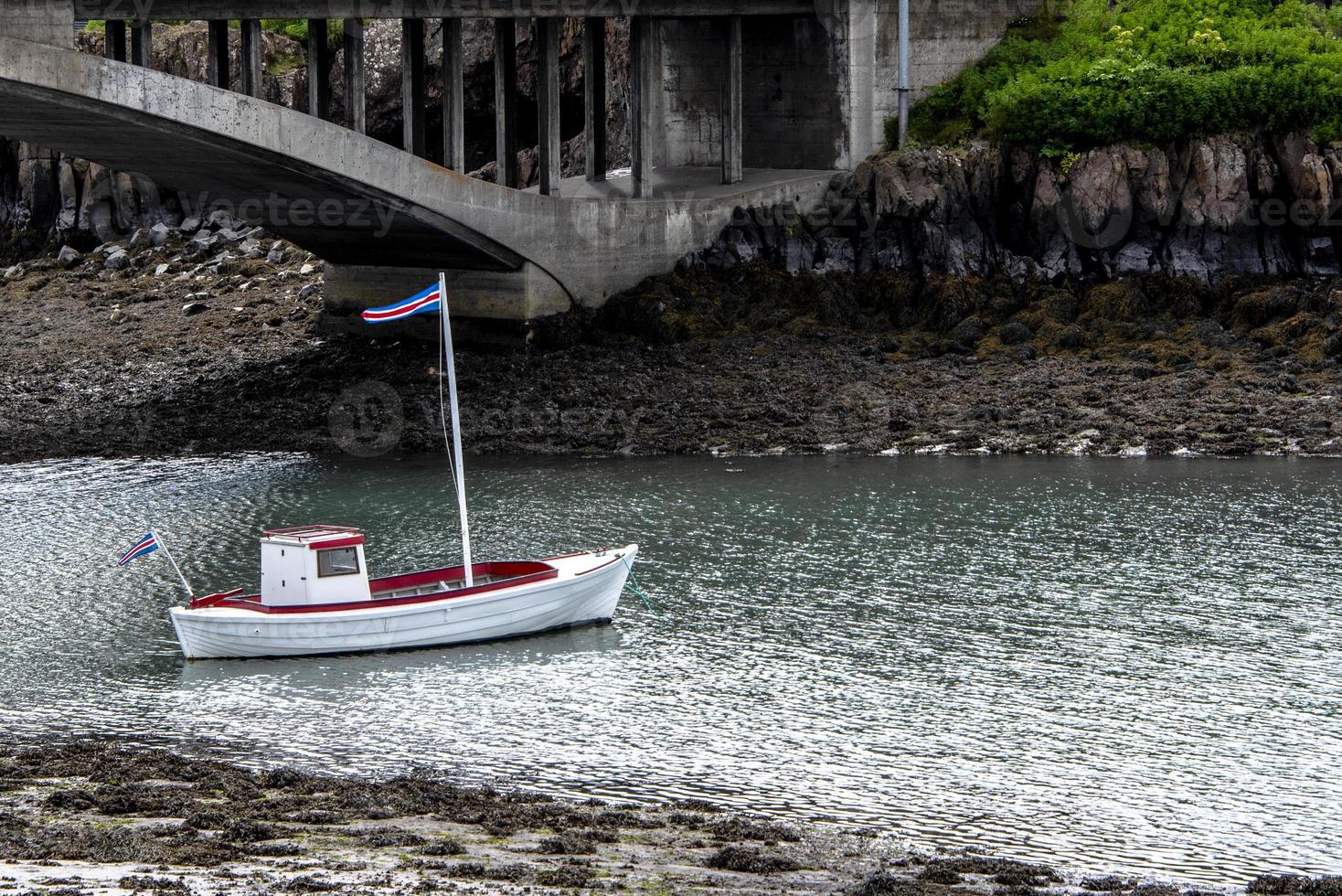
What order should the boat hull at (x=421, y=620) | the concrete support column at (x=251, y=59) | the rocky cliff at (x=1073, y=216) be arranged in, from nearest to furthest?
the boat hull at (x=421, y=620), the concrete support column at (x=251, y=59), the rocky cliff at (x=1073, y=216)

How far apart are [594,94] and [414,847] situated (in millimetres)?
31096

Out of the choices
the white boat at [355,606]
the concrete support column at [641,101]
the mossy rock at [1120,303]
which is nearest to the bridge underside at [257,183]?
the concrete support column at [641,101]

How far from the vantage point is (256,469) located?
37.8 meters

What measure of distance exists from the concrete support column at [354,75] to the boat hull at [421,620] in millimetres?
14858

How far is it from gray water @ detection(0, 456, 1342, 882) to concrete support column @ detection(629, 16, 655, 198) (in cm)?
1018

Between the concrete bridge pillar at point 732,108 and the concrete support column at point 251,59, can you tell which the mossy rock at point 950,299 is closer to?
the concrete bridge pillar at point 732,108

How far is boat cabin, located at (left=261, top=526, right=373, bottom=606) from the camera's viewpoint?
25.5m

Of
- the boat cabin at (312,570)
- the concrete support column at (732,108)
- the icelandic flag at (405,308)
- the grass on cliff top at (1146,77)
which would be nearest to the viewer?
the boat cabin at (312,570)

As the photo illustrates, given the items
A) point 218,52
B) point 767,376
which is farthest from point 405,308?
point 767,376

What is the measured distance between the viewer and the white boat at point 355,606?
25.1 meters

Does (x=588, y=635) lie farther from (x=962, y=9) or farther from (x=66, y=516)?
(x=962, y=9)

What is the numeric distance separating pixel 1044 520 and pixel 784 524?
14.0 feet

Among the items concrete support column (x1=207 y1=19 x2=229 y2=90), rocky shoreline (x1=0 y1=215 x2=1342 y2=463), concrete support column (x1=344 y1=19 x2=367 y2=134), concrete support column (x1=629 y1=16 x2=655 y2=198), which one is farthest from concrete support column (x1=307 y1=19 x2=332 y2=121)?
concrete support column (x1=629 y1=16 x2=655 y2=198)

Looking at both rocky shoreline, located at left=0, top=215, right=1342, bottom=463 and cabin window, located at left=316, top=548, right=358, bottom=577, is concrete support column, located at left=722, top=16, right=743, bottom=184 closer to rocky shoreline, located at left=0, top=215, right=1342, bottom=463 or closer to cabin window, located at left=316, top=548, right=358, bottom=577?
rocky shoreline, located at left=0, top=215, right=1342, bottom=463
